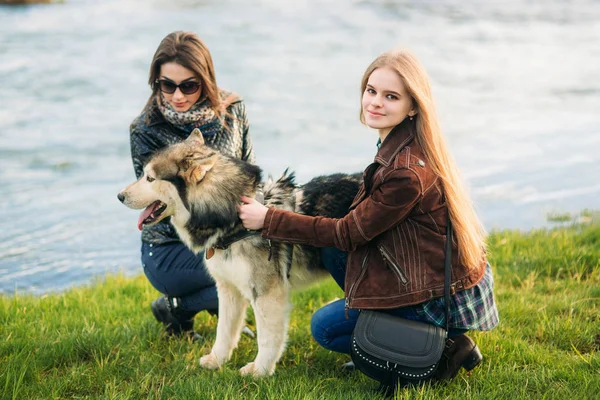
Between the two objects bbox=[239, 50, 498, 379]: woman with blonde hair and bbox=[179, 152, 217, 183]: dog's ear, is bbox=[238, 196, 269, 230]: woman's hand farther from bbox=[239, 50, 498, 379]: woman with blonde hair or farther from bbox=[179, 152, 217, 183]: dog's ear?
bbox=[179, 152, 217, 183]: dog's ear

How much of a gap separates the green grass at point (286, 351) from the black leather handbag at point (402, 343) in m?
0.16

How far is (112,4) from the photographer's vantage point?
63.6 feet

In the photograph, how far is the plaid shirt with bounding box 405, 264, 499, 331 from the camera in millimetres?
3279

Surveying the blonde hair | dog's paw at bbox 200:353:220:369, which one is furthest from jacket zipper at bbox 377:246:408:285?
dog's paw at bbox 200:353:220:369

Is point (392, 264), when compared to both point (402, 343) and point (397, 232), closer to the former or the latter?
point (397, 232)

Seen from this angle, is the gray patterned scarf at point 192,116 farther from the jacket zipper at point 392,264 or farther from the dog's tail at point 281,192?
the jacket zipper at point 392,264

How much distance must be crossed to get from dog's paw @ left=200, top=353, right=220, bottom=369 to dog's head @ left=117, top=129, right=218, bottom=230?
3.12 feet

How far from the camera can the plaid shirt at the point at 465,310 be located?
328 cm

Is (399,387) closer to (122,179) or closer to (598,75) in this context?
(122,179)

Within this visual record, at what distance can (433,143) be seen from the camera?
3268 millimetres

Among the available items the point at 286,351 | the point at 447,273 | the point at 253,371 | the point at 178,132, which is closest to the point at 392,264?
the point at 447,273

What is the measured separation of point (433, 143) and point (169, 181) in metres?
1.47

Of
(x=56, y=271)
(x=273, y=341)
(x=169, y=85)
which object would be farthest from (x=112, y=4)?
(x=273, y=341)

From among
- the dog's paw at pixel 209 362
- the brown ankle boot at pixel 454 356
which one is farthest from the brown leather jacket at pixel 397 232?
the dog's paw at pixel 209 362
